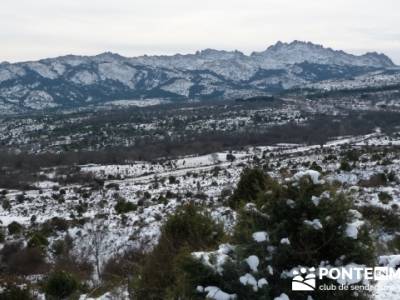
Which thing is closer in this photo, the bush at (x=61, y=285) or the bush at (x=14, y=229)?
the bush at (x=61, y=285)

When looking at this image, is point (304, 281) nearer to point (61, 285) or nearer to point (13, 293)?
point (13, 293)

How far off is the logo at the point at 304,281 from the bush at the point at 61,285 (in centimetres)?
1010

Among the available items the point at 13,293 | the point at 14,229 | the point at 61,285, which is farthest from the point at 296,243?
the point at 14,229

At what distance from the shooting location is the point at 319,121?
11725 cm

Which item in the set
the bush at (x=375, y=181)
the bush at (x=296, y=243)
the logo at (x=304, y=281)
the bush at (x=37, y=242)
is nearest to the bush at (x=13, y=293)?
the bush at (x=296, y=243)

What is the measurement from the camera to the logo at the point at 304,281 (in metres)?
6.03

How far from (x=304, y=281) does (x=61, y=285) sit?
1027 cm

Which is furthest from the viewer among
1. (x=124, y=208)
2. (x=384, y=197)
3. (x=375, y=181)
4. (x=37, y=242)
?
(x=124, y=208)

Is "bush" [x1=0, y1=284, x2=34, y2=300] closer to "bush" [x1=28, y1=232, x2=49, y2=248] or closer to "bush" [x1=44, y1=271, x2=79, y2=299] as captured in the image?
"bush" [x1=44, y1=271, x2=79, y2=299]

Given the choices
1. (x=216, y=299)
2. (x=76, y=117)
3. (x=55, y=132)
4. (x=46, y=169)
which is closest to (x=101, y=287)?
(x=216, y=299)

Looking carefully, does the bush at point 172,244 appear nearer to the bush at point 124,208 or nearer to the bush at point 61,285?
the bush at point 61,285

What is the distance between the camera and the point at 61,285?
1468 cm

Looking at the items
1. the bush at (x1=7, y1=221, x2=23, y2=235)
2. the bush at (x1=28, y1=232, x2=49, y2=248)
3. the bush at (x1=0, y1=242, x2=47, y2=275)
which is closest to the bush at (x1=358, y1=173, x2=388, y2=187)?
the bush at (x1=28, y1=232, x2=49, y2=248)

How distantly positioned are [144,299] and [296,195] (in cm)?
410
